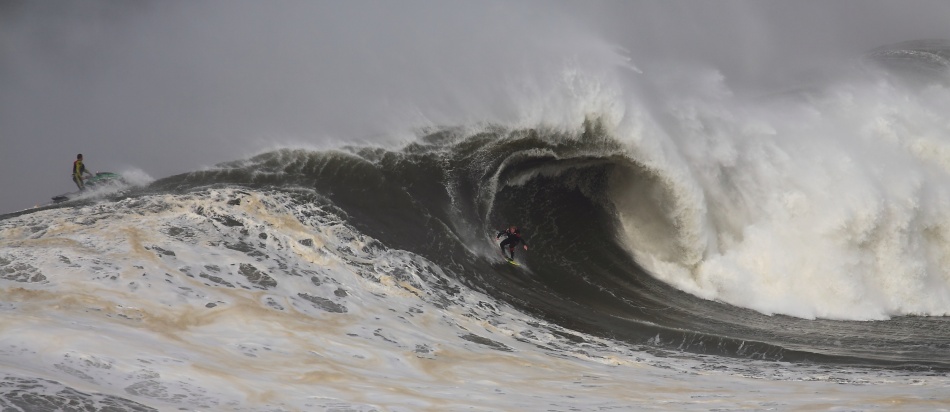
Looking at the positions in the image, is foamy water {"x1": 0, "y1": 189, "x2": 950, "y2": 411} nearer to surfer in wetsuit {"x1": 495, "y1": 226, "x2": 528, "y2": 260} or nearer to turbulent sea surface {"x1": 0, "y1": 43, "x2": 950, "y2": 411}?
turbulent sea surface {"x1": 0, "y1": 43, "x2": 950, "y2": 411}

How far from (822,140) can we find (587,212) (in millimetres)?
5448

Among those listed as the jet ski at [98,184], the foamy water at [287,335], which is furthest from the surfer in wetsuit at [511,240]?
the jet ski at [98,184]

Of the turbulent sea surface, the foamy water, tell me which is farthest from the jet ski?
the foamy water

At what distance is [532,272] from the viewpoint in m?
14.9

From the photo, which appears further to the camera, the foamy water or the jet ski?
the jet ski

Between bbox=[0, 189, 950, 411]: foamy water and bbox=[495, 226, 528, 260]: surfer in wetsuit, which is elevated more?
bbox=[495, 226, 528, 260]: surfer in wetsuit

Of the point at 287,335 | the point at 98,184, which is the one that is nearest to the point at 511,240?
the point at 287,335

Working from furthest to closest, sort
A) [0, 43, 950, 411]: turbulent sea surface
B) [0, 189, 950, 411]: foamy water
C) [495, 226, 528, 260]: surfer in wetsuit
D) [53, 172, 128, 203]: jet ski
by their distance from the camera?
[495, 226, 528, 260]: surfer in wetsuit → [53, 172, 128, 203]: jet ski → [0, 43, 950, 411]: turbulent sea surface → [0, 189, 950, 411]: foamy water

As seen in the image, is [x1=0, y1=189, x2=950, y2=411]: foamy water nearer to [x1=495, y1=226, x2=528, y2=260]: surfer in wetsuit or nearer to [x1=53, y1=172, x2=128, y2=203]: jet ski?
[x1=53, y1=172, x2=128, y2=203]: jet ski

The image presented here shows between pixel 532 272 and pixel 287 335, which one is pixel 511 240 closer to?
pixel 532 272

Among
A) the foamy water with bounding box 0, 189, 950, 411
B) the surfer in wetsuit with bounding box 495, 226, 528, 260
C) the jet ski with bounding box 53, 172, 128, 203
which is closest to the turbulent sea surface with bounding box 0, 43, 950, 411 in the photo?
the foamy water with bounding box 0, 189, 950, 411

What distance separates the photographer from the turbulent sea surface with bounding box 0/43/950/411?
321 inches

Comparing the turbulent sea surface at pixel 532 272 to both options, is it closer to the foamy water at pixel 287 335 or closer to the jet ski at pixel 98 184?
Result: the foamy water at pixel 287 335

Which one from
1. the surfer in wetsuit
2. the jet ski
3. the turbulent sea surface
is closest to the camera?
the turbulent sea surface
